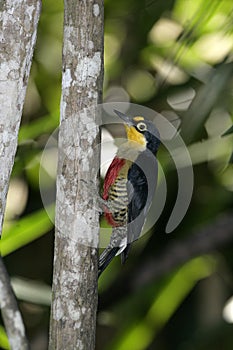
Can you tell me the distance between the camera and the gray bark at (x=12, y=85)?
4.84 feet

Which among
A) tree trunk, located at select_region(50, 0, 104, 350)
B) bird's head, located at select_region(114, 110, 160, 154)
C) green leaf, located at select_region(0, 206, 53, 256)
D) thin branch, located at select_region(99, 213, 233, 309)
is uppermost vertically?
tree trunk, located at select_region(50, 0, 104, 350)

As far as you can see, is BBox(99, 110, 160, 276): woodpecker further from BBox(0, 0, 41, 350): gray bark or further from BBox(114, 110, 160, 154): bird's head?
BBox(0, 0, 41, 350): gray bark

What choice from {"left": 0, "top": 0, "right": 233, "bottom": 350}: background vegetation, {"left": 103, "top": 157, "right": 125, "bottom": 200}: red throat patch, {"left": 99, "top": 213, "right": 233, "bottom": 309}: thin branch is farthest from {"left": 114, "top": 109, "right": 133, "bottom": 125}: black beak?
{"left": 99, "top": 213, "right": 233, "bottom": 309}: thin branch

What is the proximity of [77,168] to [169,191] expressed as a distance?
130 cm

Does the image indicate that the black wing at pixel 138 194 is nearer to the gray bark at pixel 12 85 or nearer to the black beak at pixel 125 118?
the black beak at pixel 125 118

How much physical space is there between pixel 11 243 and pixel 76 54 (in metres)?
0.93

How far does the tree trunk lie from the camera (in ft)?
5.09

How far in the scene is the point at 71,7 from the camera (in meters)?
1.56

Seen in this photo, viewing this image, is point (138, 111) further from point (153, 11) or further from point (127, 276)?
point (127, 276)

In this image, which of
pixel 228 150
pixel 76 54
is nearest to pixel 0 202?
pixel 76 54

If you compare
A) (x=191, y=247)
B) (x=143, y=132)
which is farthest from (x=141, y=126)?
(x=191, y=247)

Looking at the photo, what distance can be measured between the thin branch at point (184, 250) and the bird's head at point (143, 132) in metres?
0.70

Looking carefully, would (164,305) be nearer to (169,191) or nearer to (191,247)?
(191,247)

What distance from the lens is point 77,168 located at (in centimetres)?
155
